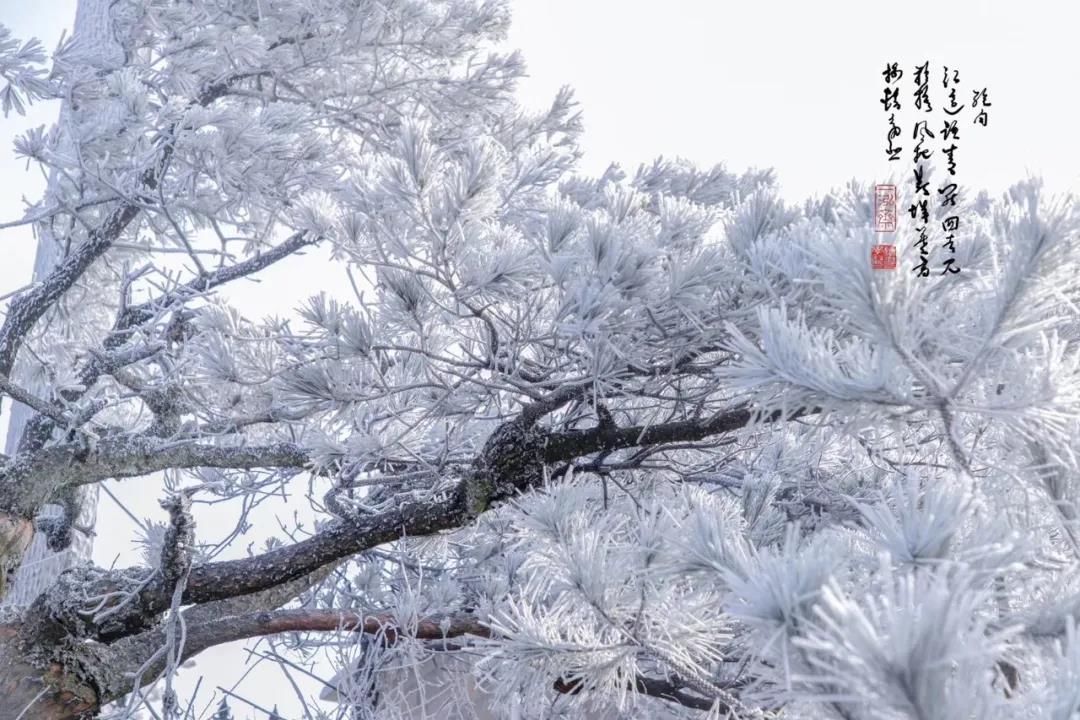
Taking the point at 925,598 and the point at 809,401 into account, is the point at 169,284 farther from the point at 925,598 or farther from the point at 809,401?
the point at 925,598

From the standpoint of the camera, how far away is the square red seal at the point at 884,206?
0.84 m

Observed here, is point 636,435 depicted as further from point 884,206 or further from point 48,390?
point 48,390

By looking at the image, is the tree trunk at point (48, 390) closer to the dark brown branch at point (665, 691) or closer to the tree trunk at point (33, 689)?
the tree trunk at point (33, 689)

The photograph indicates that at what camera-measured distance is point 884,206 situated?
88 centimetres

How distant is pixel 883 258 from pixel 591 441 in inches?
33.7

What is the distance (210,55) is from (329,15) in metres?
0.61

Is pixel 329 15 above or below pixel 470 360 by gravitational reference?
above

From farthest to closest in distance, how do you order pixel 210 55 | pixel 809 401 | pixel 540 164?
pixel 210 55
pixel 540 164
pixel 809 401

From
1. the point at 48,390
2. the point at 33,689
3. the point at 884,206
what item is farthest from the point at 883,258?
the point at 48,390

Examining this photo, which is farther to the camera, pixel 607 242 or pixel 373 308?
pixel 373 308

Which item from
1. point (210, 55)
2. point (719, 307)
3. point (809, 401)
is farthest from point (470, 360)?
point (210, 55)

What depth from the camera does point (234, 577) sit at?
187cm

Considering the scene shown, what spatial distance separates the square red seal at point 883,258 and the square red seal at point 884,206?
10cm

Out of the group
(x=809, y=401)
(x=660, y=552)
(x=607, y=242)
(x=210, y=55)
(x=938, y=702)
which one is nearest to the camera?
(x=938, y=702)
